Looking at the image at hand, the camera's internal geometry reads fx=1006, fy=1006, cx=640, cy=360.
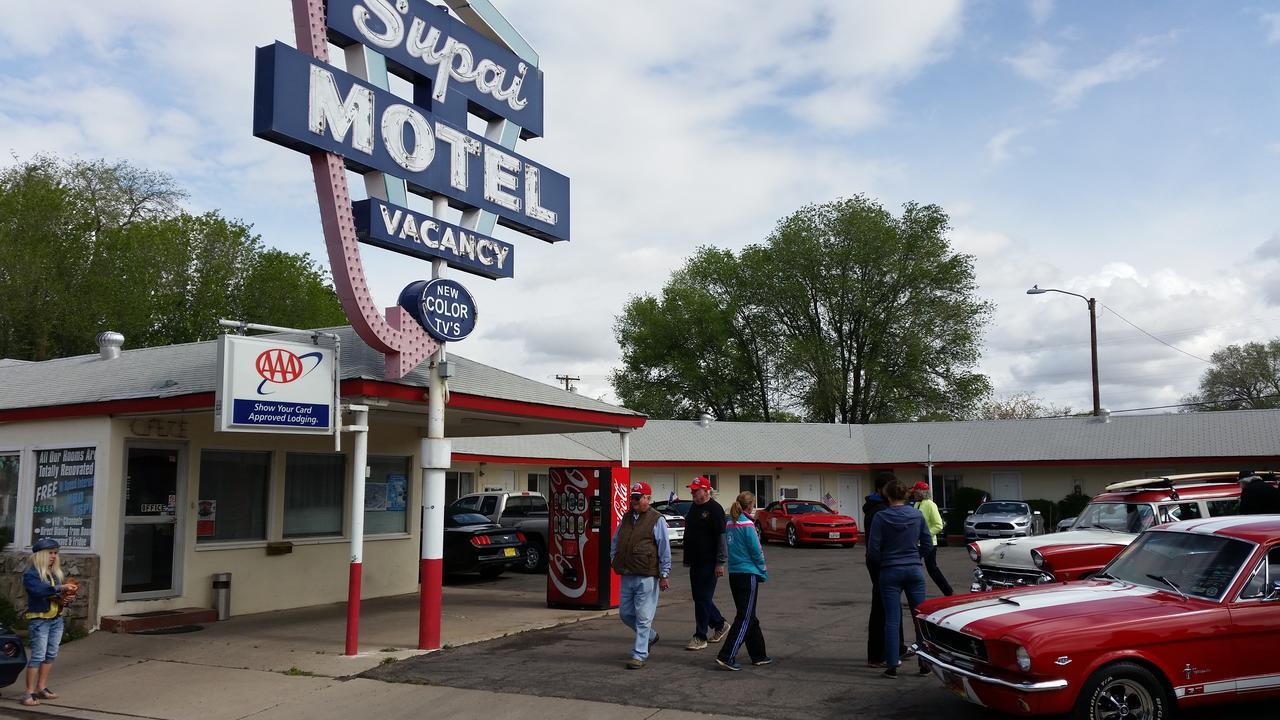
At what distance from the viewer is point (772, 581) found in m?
18.2

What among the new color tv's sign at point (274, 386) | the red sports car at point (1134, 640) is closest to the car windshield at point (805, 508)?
the new color tv's sign at point (274, 386)

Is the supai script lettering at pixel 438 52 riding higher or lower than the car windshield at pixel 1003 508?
higher

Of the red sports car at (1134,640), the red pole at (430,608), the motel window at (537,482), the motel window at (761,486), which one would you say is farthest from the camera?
the motel window at (761,486)

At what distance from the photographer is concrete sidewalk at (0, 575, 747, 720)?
8453mm

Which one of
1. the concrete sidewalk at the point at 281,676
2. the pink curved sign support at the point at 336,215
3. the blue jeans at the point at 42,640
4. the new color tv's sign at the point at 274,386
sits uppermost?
the pink curved sign support at the point at 336,215

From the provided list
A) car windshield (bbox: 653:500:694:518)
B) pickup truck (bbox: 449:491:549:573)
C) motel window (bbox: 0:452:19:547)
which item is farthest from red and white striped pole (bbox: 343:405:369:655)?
car windshield (bbox: 653:500:694:518)

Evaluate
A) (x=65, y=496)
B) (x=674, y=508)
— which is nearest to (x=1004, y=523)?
(x=674, y=508)

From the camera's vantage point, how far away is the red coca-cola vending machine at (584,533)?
1381 centimetres

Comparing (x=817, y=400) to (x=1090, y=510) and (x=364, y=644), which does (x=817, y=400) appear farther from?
(x=364, y=644)

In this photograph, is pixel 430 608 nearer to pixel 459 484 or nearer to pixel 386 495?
pixel 386 495

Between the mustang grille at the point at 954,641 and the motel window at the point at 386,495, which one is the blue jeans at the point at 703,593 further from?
the motel window at the point at 386,495

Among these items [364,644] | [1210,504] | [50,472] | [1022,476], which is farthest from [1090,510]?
[1022,476]

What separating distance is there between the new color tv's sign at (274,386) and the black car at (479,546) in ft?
26.3

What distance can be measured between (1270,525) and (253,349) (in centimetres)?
901
